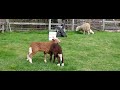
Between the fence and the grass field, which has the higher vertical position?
the fence

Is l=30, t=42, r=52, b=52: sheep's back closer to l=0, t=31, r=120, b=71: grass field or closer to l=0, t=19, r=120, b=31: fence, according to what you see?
l=0, t=31, r=120, b=71: grass field

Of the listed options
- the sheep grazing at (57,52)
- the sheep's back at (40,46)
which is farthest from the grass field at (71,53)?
the sheep's back at (40,46)

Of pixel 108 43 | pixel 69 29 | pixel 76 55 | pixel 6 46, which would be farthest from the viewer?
pixel 69 29

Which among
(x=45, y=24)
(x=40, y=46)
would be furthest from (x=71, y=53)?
(x=45, y=24)

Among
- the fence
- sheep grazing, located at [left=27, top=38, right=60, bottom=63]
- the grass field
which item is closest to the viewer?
the grass field

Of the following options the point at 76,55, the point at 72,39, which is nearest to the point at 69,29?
the point at 72,39

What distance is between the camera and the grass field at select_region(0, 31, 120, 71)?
6141 millimetres

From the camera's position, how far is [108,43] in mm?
8984

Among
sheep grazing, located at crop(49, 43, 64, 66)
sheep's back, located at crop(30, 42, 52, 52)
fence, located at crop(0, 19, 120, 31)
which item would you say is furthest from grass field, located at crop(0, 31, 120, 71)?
fence, located at crop(0, 19, 120, 31)

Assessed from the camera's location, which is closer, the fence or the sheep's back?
the sheep's back

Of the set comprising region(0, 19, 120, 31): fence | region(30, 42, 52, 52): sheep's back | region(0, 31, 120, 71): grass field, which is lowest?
region(0, 31, 120, 71): grass field
